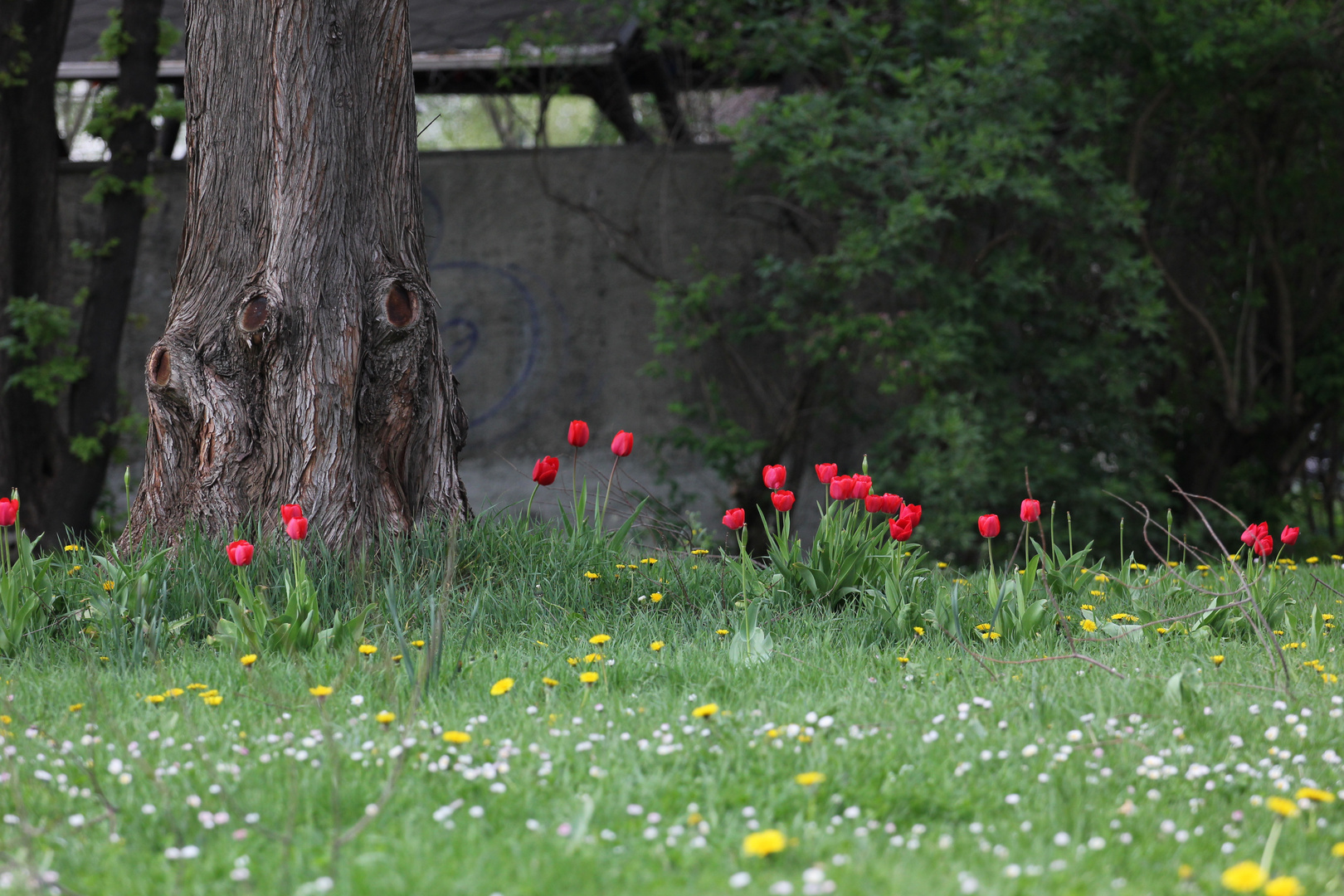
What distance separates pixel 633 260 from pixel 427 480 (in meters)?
4.24

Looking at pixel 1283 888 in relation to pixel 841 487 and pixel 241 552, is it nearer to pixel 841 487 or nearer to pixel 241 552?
pixel 841 487

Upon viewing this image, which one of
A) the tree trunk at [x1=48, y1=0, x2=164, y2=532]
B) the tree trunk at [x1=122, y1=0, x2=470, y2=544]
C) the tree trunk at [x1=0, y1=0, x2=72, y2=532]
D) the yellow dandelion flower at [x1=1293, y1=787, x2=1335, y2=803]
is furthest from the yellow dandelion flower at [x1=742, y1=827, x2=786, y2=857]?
the tree trunk at [x1=48, y1=0, x2=164, y2=532]

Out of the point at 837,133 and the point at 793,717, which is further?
the point at 837,133

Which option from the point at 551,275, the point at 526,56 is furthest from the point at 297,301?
the point at 526,56

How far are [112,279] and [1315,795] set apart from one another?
6.75 metres

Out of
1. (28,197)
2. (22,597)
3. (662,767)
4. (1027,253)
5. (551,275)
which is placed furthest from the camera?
(551,275)

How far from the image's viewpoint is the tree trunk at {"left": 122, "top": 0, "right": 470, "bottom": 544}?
3684 mm

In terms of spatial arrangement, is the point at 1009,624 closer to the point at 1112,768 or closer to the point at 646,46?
the point at 1112,768

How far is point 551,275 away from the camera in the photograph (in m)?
7.96

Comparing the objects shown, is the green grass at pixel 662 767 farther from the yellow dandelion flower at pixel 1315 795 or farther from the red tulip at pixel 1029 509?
the red tulip at pixel 1029 509

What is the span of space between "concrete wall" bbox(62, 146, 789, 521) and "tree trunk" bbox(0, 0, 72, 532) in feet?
4.51

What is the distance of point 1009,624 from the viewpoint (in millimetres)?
3275

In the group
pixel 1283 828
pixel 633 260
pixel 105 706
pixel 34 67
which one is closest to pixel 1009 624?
pixel 1283 828

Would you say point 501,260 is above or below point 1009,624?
above
